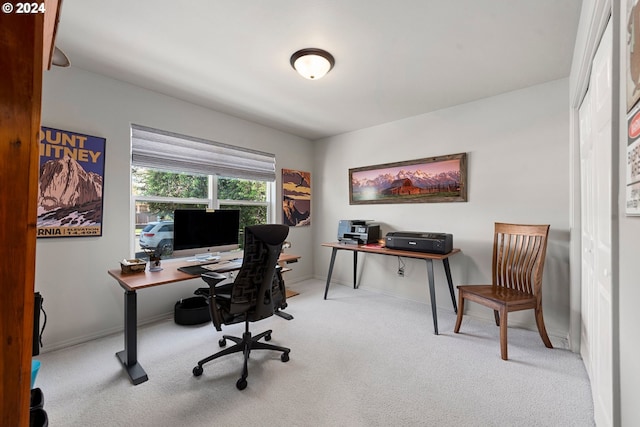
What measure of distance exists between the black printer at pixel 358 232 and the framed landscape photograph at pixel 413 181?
17.6 inches

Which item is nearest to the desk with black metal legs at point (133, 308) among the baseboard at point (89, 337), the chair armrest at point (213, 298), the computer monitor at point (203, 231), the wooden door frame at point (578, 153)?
the chair armrest at point (213, 298)

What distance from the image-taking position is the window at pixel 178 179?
2748 millimetres

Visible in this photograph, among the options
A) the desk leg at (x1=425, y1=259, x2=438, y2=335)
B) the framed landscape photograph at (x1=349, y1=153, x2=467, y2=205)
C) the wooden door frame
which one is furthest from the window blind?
the wooden door frame

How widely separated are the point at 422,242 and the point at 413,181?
98 cm

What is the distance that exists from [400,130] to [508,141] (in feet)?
4.16

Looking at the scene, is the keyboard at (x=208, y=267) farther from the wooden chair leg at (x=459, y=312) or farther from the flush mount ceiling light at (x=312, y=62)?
the wooden chair leg at (x=459, y=312)

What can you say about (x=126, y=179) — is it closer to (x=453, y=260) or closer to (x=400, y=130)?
(x=400, y=130)

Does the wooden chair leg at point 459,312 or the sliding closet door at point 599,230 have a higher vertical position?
the sliding closet door at point 599,230

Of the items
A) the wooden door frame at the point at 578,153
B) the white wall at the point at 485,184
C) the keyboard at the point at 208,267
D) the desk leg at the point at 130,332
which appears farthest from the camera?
the white wall at the point at 485,184

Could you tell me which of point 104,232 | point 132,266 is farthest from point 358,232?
point 104,232

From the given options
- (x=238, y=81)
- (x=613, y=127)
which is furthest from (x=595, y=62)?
(x=238, y=81)

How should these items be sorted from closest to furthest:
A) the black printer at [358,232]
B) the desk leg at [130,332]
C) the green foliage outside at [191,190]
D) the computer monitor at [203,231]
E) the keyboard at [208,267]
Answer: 1. the desk leg at [130,332]
2. the keyboard at [208,267]
3. the computer monitor at [203,231]
4. the green foliage outside at [191,190]
5. the black printer at [358,232]

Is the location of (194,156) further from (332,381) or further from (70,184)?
(332,381)

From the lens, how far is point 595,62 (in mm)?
1472
